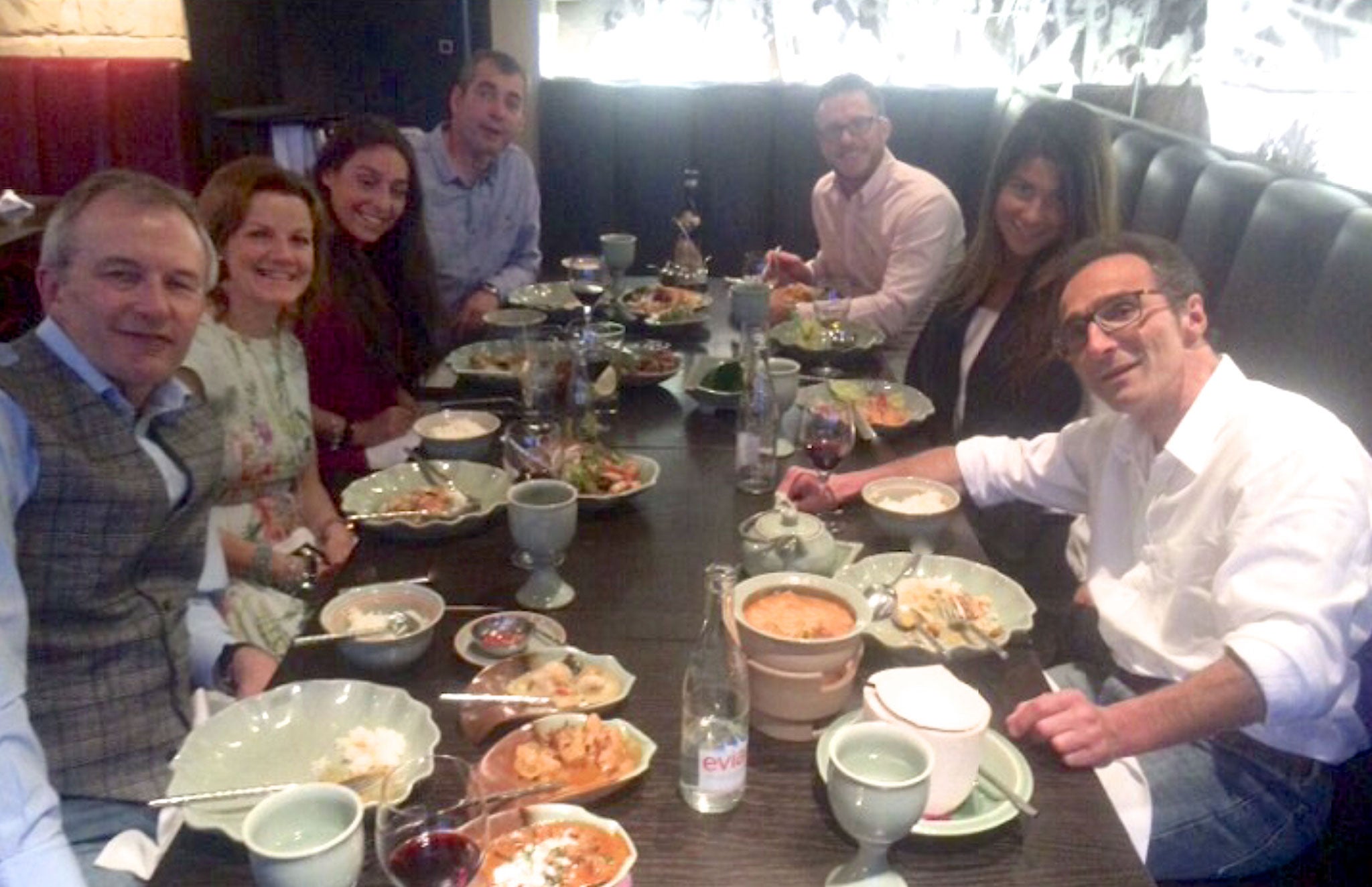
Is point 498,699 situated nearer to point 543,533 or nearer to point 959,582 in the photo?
point 543,533

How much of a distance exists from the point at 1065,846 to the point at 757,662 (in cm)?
34

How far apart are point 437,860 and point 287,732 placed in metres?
0.34

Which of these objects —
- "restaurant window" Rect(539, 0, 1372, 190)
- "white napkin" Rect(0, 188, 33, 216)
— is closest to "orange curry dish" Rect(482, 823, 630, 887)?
"white napkin" Rect(0, 188, 33, 216)

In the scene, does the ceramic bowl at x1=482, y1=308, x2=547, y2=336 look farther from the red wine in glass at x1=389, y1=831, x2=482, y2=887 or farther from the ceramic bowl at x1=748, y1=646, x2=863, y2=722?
the red wine in glass at x1=389, y1=831, x2=482, y2=887

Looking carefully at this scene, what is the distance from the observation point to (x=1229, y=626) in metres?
1.41

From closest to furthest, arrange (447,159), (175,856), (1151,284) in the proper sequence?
(175,856) → (1151,284) → (447,159)

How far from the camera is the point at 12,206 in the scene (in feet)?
11.9

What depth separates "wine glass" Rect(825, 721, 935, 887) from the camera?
951mm

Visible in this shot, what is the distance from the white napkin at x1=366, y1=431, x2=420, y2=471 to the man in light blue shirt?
3.39ft

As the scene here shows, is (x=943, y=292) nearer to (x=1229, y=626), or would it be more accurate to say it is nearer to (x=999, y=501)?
(x=999, y=501)

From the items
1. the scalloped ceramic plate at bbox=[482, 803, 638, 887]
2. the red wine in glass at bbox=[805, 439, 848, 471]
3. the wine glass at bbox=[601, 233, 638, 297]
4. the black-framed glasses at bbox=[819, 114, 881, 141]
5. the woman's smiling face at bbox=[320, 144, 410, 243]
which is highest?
the black-framed glasses at bbox=[819, 114, 881, 141]

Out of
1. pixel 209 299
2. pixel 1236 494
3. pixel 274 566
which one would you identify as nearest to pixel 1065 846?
pixel 1236 494

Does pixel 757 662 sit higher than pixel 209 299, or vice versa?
pixel 209 299

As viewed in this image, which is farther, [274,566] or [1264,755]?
[274,566]
